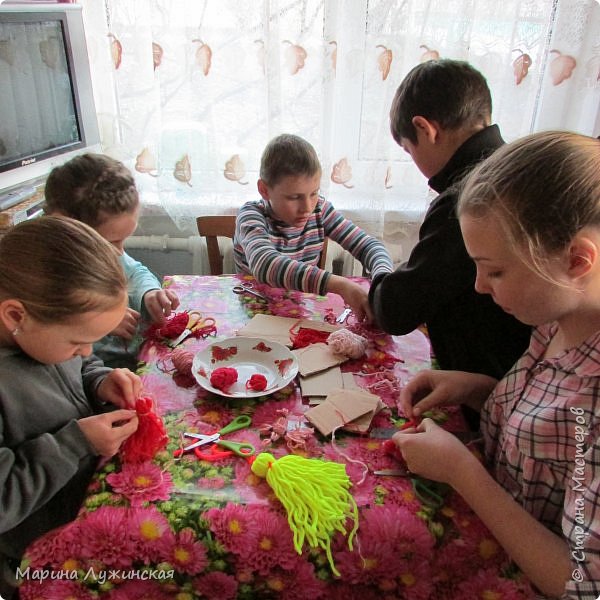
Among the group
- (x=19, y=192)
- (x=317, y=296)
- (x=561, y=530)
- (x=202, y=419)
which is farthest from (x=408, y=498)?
(x=19, y=192)

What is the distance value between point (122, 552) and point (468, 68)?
1.15 metres

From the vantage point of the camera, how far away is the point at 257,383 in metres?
1.03

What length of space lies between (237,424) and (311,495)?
0.70ft

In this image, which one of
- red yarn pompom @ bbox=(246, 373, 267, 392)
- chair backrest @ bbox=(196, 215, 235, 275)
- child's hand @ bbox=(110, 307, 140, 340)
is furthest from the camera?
chair backrest @ bbox=(196, 215, 235, 275)

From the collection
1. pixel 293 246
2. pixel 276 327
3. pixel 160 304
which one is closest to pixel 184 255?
pixel 293 246

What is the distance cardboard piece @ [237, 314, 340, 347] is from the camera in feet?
4.02

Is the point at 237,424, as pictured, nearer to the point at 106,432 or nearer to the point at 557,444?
the point at 106,432

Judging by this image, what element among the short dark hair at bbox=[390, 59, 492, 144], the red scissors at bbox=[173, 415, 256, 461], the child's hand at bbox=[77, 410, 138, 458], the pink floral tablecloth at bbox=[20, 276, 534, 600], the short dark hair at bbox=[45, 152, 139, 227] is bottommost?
the pink floral tablecloth at bbox=[20, 276, 534, 600]

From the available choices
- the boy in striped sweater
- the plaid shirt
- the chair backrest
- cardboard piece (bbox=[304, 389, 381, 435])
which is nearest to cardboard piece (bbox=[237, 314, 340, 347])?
the boy in striped sweater

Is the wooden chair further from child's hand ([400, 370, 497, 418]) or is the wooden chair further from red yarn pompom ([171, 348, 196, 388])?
child's hand ([400, 370, 497, 418])

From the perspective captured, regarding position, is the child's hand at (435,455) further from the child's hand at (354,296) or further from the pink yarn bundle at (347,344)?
the child's hand at (354,296)

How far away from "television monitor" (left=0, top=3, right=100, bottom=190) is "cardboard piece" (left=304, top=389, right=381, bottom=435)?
1.16 metres

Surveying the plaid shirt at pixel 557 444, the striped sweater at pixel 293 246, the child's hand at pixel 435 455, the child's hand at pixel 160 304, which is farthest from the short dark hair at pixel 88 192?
the plaid shirt at pixel 557 444

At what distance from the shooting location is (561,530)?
79cm
